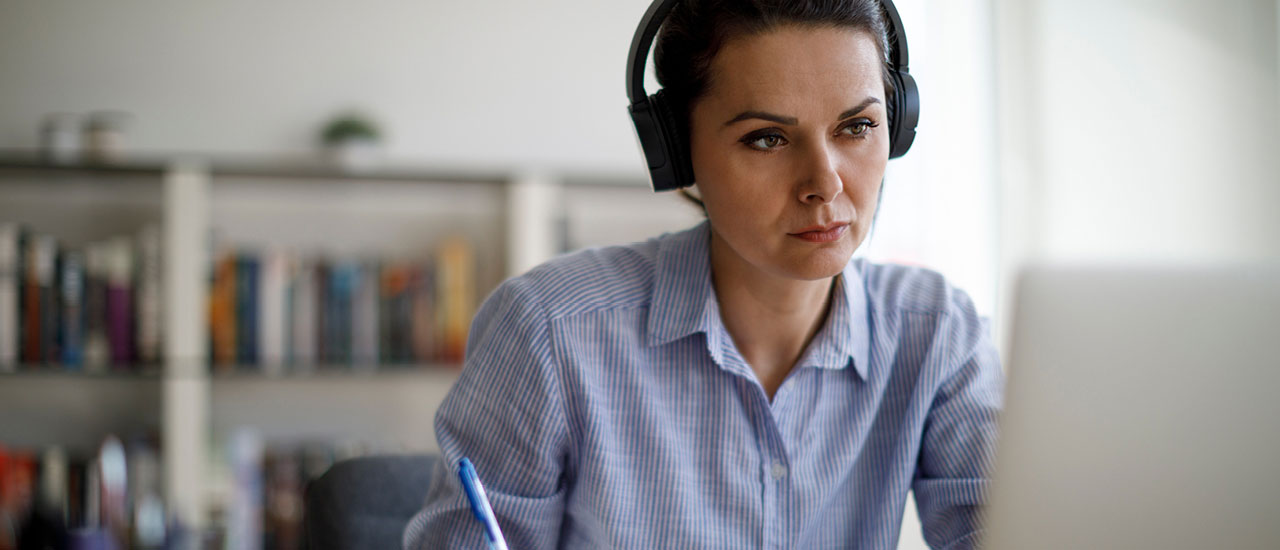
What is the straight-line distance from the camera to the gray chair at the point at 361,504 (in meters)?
0.97

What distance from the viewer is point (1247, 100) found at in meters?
0.36

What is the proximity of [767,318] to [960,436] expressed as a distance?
0.74 feet

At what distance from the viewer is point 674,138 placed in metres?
0.94

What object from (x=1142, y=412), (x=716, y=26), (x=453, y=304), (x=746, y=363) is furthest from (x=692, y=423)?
(x=453, y=304)

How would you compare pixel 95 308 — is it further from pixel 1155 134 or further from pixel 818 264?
pixel 1155 134

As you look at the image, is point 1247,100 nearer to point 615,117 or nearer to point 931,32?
point 931,32

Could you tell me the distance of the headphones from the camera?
0.90 meters

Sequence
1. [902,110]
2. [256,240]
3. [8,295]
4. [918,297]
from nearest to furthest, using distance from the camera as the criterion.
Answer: [902,110], [918,297], [8,295], [256,240]

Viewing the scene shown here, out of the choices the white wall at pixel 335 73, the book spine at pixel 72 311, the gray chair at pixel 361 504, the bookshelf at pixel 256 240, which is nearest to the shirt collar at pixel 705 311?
the gray chair at pixel 361 504

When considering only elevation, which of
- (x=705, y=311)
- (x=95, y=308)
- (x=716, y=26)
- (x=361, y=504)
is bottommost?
(x=361, y=504)

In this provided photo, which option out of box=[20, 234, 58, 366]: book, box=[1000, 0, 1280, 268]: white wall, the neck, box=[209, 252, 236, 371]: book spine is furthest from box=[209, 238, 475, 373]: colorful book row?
box=[1000, 0, 1280, 268]: white wall

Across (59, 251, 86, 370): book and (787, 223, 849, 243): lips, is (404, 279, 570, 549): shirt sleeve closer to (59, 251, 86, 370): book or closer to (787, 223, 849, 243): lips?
(787, 223, 849, 243): lips

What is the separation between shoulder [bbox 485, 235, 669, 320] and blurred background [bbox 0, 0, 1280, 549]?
120cm

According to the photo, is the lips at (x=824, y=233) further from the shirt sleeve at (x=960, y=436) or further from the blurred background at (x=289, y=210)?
the blurred background at (x=289, y=210)
